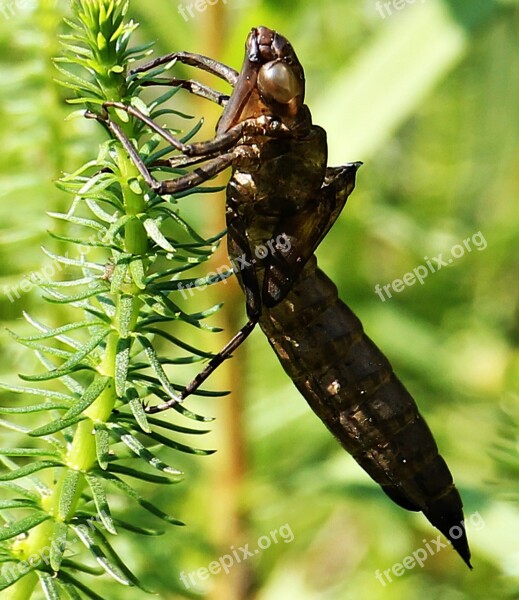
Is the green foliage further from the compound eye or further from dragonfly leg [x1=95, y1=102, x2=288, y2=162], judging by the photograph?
the compound eye

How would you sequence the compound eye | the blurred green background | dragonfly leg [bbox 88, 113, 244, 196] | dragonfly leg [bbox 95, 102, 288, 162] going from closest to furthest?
dragonfly leg [bbox 88, 113, 244, 196]
dragonfly leg [bbox 95, 102, 288, 162]
the compound eye
the blurred green background

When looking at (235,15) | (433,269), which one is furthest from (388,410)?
(235,15)

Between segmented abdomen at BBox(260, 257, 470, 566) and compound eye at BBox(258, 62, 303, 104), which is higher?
compound eye at BBox(258, 62, 303, 104)

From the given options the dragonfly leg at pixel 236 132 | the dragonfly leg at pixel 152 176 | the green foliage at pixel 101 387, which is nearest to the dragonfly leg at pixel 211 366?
the green foliage at pixel 101 387

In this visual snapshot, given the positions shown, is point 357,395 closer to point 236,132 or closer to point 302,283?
point 302,283

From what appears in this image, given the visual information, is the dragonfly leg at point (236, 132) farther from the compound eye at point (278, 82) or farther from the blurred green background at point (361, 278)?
the blurred green background at point (361, 278)

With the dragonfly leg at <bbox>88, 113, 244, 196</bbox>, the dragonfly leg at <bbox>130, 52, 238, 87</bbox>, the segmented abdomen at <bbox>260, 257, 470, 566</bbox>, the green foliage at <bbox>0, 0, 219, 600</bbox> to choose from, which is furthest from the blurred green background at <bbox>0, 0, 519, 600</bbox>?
the green foliage at <bbox>0, 0, 219, 600</bbox>

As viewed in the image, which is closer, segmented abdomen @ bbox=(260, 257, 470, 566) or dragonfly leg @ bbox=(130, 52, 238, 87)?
dragonfly leg @ bbox=(130, 52, 238, 87)

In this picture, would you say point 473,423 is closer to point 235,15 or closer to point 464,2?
point 464,2
